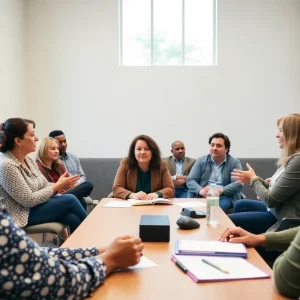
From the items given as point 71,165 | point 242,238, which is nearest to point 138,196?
point 242,238

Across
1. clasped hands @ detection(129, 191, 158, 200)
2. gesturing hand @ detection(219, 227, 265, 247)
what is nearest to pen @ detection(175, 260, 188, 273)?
gesturing hand @ detection(219, 227, 265, 247)

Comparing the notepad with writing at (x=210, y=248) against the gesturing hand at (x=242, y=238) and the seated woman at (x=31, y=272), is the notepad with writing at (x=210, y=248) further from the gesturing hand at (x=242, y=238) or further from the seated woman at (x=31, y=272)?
the seated woman at (x=31, y=272)

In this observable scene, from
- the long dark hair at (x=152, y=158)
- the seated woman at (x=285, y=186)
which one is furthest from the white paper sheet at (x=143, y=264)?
the long dark hair at (x=152, y=158)

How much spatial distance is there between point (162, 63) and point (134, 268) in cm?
474

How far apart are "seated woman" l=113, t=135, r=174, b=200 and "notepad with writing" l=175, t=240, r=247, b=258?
5.06 ft

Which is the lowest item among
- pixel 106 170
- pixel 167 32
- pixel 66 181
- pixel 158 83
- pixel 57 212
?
pixel 106 170

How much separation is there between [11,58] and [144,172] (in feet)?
10.0

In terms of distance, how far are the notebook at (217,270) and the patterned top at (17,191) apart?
58.1 inches

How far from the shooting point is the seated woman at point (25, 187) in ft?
8.15

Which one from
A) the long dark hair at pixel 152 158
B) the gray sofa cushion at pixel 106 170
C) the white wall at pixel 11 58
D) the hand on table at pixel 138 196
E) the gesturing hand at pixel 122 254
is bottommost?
the gray sofa cushion at pixel 106 170

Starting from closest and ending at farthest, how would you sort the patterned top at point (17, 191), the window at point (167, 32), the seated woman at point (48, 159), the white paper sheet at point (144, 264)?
the white paper sheet at point (144, 264) → the patterned top at point (17, 191) → the seated woman at point (48, 159) → the window at point (167, 32)

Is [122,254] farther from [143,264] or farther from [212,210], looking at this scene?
[212,210]

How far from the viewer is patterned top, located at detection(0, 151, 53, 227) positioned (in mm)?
2473

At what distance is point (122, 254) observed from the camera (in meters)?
1.20
